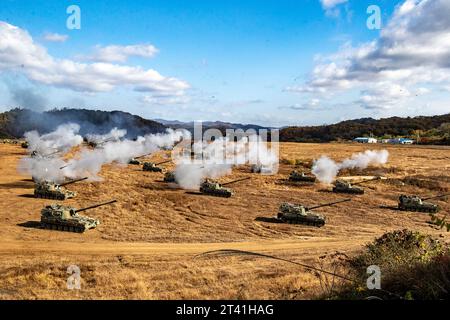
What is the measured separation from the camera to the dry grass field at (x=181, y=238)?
18.7 metres

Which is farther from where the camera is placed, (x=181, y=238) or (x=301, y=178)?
(x=301, y=178)

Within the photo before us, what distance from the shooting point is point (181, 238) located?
27016mm

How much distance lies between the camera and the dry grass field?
1866 cm

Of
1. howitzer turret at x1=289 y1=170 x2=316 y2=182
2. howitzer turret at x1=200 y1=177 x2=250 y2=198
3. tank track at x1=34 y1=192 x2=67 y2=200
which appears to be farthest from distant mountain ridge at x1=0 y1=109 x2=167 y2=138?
howitzer turret at x1=200 y1=177 x2=250 y2=198

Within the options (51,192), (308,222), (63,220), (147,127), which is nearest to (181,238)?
(63,220)

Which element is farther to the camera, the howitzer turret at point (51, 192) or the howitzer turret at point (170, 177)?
the howitzer turret at point (170, 177)

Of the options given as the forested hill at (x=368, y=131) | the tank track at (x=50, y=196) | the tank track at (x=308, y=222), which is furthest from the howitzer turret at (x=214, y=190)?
the forested hill at (x=368, y=131)

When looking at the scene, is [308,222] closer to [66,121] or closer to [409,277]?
[409,277]

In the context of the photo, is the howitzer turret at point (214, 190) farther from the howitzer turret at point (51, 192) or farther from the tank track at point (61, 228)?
the tank track at point (61, 228)

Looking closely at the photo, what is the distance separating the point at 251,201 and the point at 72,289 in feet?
77.5
